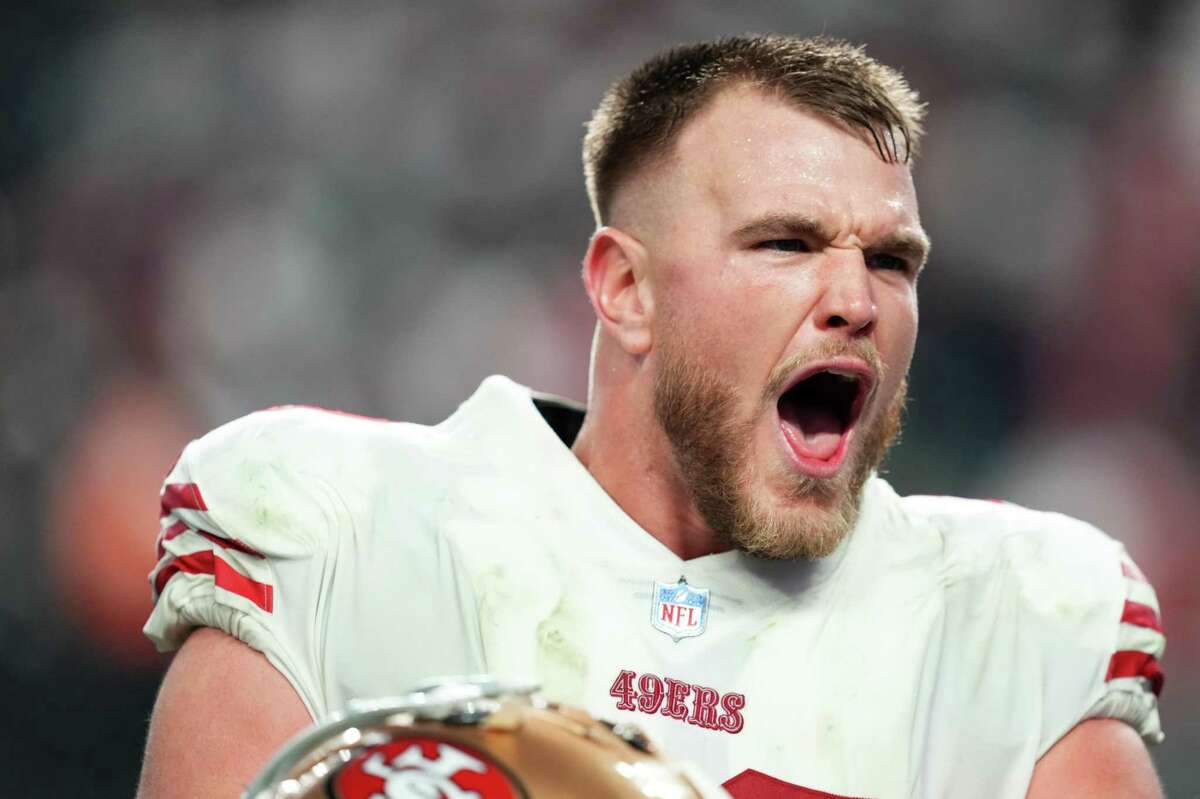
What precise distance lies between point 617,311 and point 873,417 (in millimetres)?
341

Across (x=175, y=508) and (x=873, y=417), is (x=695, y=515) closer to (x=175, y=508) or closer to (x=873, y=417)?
(x=873, y=417)

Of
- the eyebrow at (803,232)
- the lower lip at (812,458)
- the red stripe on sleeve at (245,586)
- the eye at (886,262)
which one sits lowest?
the red stripe on sleeve at (245,586)

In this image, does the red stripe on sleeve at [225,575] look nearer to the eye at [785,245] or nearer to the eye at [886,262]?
the eye at [785,245]

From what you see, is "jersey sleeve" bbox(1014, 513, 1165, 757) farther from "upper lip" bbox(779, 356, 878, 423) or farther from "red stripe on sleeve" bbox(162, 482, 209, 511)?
"red stripe on sleeve" bbox(162, 482, 209, 511)

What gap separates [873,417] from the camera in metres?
1.80

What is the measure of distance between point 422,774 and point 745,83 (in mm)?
1088

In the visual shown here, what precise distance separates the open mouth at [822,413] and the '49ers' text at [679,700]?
28 centimetres

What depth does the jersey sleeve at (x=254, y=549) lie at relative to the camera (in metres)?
1.60

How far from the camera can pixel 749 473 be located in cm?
175

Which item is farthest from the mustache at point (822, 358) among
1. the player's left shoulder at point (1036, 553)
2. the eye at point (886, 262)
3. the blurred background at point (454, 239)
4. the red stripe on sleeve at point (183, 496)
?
the blurred background at point (454, 239)

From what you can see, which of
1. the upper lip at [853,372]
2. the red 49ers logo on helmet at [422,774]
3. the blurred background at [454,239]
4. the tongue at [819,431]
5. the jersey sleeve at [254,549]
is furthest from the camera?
the blurred background at [454,239]

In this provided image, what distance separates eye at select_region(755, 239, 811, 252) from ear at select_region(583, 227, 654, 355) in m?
0.17

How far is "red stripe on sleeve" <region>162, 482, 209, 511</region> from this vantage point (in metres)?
1.66

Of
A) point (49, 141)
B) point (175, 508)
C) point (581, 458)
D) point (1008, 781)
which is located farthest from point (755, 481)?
point (49, 141)
